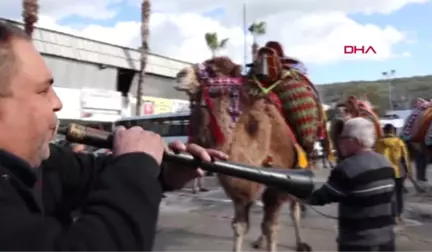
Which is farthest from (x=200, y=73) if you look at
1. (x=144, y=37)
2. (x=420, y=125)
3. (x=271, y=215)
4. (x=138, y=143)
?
(x=144, y=37)

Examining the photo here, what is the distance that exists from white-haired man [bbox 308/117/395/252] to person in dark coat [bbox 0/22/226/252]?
8.97 feet

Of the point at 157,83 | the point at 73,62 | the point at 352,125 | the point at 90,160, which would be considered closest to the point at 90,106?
the point at 73,62

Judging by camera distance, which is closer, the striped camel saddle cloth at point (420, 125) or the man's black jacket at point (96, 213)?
the man's black jacket at point (96, 213)

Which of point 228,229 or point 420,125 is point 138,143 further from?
point 420,125

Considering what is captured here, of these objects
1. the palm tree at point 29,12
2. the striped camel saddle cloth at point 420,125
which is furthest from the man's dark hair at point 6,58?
the palm tree at point 29,12

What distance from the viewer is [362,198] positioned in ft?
13.4

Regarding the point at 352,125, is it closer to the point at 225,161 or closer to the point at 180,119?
the point at 225,161

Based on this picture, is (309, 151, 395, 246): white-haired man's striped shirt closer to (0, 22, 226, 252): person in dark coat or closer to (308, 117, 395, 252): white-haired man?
(308, 117, 395, 252): white-haired man

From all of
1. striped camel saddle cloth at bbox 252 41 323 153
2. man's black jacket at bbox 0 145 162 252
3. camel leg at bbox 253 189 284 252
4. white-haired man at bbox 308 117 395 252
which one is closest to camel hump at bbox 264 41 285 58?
striped camel saddle cloth at bbox 252 41 323 153

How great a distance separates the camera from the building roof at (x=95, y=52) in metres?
29.6

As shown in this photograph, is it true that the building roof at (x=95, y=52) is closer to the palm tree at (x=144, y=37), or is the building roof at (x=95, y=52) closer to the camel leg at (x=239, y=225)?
the palm tree at (x=144, y=37)

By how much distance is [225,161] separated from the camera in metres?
1.82

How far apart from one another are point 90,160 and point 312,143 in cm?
413

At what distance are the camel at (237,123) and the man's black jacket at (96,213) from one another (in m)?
3.68
